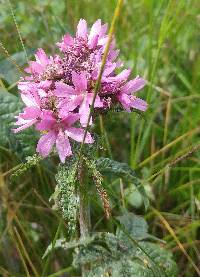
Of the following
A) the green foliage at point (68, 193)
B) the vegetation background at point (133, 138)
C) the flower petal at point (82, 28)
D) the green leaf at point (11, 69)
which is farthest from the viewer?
the green leaf at point (11, 69)

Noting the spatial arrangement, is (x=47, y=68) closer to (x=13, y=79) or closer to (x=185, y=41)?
(x=13, y=79)

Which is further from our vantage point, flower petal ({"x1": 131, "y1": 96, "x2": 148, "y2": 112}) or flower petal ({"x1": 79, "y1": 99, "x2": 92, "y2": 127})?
flower petal ({"x1": 131, "y1": 96, "x2": 148, "y2": 112})

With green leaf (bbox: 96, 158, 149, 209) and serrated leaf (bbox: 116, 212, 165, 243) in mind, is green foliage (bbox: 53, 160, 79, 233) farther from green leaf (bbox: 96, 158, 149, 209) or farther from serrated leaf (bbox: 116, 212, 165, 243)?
serrated leaf (bbox: 116, 212, 165, 243)

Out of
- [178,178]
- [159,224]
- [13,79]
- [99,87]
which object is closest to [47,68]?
[99,87]

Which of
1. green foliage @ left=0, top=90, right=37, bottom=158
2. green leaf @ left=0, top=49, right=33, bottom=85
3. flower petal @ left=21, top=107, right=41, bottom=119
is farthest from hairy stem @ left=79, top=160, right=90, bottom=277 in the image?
green leaf @ left=0, top=49, right=33, bottom=85

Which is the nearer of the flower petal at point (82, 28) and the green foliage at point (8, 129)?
the flower petal at point (82, 28)

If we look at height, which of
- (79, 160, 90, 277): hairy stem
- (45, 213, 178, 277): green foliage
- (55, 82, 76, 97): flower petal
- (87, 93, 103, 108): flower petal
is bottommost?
(45, 213, 178, 277): green foliage

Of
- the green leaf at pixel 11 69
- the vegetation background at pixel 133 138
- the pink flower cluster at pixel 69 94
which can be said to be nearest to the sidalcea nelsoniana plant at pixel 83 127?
the pink flower cluster at pixel 69 94

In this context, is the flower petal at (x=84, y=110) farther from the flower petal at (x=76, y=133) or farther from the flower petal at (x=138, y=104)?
the flower petal at (x=138, y=104)
